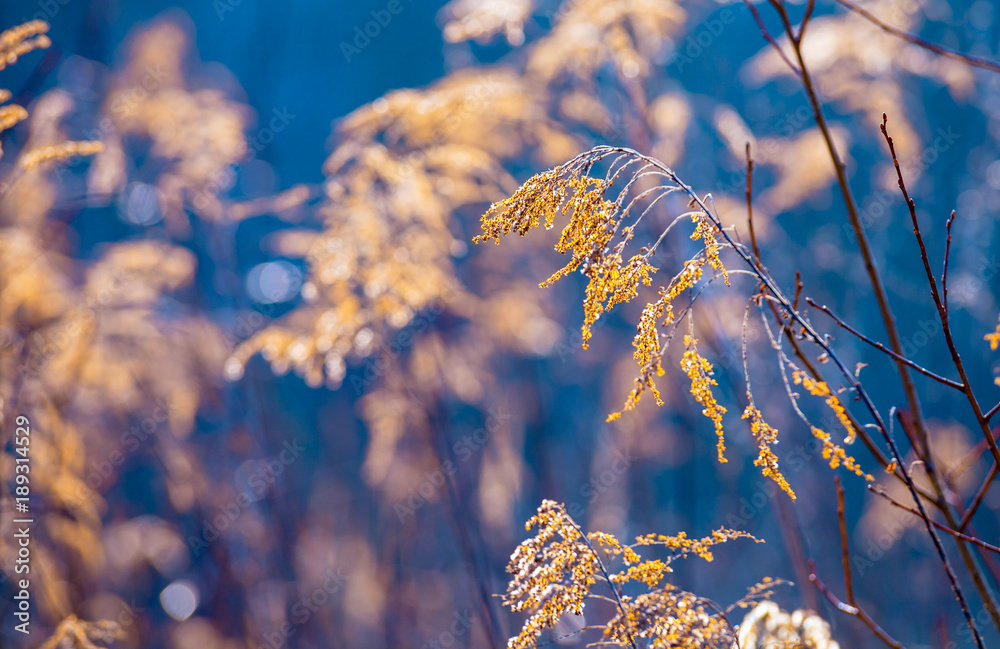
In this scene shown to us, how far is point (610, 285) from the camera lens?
90 cm

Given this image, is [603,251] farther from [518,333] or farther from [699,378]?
[518,333]

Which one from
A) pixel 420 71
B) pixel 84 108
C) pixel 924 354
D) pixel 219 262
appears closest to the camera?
pixel 219 262

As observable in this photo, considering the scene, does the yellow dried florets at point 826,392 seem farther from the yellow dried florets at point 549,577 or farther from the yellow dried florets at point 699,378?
the yellow dried florets at point 549,577

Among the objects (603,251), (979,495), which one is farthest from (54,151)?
(979,495)

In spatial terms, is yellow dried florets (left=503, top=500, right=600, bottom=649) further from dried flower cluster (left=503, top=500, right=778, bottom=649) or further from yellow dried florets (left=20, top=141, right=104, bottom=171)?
yellow dried florets (left=20, top=141, right=104, bottom=171)

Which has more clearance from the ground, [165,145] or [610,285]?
[165,145]

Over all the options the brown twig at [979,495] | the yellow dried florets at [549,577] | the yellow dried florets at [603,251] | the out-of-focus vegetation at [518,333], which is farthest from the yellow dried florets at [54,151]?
the brown twig at [979,495]

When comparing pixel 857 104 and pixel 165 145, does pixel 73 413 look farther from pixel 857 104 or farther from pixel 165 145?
pixel 857 104

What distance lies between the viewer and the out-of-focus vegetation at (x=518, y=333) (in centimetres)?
109

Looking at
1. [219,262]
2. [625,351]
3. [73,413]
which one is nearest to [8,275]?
[219,262]

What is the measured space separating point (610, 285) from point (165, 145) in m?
4.55

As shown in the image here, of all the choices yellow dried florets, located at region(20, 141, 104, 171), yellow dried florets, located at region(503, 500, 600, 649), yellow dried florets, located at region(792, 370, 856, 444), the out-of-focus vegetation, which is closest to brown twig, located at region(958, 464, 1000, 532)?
the out-of-focus vegetation

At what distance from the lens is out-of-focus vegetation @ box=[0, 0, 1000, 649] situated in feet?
3.59

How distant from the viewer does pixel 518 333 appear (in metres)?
5.37
